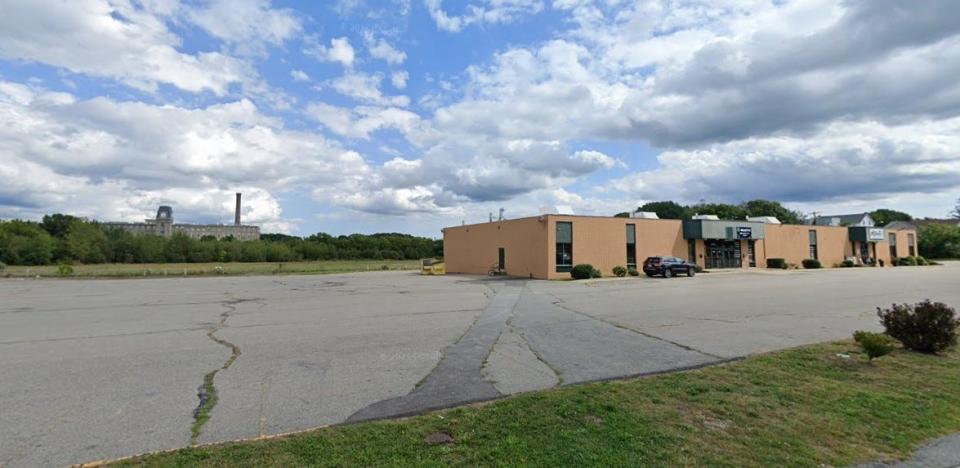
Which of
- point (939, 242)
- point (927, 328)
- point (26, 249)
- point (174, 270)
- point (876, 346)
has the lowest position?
point (876, 346)

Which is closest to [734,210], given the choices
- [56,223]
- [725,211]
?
[725,211]

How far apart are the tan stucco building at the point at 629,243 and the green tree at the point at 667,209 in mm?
40937

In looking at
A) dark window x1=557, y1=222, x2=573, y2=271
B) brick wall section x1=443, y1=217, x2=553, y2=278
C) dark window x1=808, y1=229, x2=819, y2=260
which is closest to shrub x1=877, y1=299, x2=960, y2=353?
brick wall section x1=443, y1=217, x2=553, y2=278

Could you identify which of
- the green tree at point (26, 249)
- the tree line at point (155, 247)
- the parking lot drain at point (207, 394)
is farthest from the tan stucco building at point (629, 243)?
the green tree at point (26, 249)

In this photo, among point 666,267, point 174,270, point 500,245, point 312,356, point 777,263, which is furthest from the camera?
point 174,270

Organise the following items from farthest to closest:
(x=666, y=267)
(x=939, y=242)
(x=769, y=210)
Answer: (x=769, y=210) → (x=939, y=242) → (x=666, y=267)

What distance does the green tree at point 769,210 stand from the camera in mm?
90550

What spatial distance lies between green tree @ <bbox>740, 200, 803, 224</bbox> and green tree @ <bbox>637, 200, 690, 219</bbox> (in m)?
10.7

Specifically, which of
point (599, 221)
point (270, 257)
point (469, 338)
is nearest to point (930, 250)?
point (599, 221)

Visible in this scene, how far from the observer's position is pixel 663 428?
4.70 m

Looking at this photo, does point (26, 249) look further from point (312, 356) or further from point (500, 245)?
point (312, 356)

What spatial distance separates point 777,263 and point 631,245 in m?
18.3

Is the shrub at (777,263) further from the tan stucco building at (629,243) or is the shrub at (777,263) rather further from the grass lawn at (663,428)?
the grass lawn at (663,428)

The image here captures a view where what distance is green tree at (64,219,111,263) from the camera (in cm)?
7675
